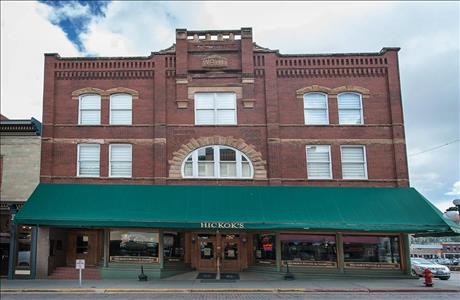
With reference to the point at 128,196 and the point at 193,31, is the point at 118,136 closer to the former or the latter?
the point at 128,196

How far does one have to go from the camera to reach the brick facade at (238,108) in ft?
76.9

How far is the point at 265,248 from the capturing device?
75.8ft

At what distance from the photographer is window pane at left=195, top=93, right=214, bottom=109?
24.3 m

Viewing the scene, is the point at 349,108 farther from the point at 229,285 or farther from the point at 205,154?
the point at 229,285

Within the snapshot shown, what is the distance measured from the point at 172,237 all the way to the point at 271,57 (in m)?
11.0

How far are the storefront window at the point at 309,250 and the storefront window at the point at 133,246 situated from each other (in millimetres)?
6496

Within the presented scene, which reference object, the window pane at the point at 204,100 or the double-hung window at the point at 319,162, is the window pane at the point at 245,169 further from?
the window pane at the point at 204,100

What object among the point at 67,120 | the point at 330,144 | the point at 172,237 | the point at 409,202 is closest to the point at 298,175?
the point at 330,144

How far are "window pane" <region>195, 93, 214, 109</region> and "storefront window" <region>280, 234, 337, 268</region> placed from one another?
312 inches

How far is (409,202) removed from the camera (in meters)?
21.8

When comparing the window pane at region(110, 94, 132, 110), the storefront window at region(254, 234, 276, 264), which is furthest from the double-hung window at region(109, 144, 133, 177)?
the storefront window at region(254, 234, 276, 264)

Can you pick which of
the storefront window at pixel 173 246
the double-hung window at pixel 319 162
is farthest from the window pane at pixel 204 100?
the storefront window at pixel 173 246

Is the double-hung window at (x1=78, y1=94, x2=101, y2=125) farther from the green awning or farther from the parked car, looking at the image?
the parked car

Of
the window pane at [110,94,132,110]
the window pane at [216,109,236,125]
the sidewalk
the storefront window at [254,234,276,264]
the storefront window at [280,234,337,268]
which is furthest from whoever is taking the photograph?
the window pane at [110,94,132,110]
